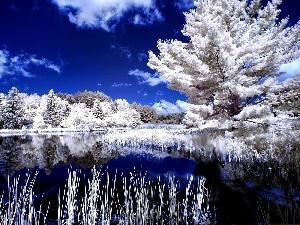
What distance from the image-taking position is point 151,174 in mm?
8859

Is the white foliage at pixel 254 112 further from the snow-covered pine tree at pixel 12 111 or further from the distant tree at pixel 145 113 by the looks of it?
the distant tree at pixel 145 113

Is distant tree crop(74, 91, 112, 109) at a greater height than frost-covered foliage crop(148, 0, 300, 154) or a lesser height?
greater

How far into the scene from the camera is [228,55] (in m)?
12.1

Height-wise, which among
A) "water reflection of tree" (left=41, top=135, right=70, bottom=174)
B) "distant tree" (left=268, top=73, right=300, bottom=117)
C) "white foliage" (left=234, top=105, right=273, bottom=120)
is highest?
"distant tree" (left=268, top=73, right=300, bottom=117)

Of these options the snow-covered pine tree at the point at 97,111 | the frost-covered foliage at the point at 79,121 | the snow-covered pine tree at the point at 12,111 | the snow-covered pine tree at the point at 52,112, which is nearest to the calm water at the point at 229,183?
the snow-covered pine tree at the point at 12,111

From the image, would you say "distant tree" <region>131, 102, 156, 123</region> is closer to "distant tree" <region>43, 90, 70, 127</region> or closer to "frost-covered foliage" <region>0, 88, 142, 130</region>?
"frost-covered foliage" <region>0, 88, 142, 130</region>

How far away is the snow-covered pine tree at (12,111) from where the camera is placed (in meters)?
58.0

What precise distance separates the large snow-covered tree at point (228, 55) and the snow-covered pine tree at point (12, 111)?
5204cm

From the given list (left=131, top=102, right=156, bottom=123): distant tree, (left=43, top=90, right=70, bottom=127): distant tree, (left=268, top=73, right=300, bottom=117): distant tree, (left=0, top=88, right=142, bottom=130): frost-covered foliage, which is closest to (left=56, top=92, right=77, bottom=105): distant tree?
(left=0, top=88, right=142, bottom=130): frost-covered foliage

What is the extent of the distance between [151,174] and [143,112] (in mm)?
92760

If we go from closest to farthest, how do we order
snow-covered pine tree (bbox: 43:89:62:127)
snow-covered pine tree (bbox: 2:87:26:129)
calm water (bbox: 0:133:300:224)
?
calm water (bbox: 0:133:300:224), snow-covered pine tree (bbox: 2:87:26:129), snow-covered pine tree (bbox: 43:89:62:127)

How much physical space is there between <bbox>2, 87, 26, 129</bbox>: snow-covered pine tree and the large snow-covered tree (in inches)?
2049

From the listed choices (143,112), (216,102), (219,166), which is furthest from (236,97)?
(143,112)

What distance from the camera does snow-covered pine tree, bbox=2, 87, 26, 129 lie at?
58041 mm
